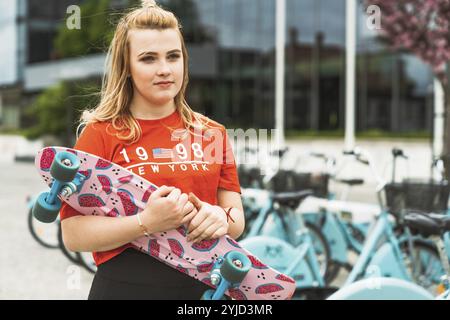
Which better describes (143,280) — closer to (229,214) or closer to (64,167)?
(229,214)

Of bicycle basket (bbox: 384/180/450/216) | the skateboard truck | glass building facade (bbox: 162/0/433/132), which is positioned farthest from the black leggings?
glass building facade (bbox: 162/0/433/132)

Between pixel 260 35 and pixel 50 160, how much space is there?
23.3m

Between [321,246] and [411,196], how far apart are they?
55.3 inches

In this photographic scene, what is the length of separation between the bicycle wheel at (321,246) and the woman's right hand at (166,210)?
4.11 meters

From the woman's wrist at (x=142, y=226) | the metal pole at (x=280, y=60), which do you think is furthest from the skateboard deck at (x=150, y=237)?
the metal pole at (x=280, y=60)

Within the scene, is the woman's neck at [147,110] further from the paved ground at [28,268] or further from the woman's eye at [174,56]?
the paved ground at [28,268]

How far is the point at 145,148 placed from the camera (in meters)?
1.55

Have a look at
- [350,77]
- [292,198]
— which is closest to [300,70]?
[350,77]

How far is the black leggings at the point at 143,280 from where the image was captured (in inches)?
62.4

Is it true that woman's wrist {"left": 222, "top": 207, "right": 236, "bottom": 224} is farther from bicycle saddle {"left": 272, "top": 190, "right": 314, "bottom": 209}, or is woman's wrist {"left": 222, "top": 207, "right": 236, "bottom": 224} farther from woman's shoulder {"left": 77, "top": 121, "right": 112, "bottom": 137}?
bicycle saddle {"left": 272, "top": 190, "right": 314, "bottom": 209}

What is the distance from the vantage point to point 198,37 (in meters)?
26.2
